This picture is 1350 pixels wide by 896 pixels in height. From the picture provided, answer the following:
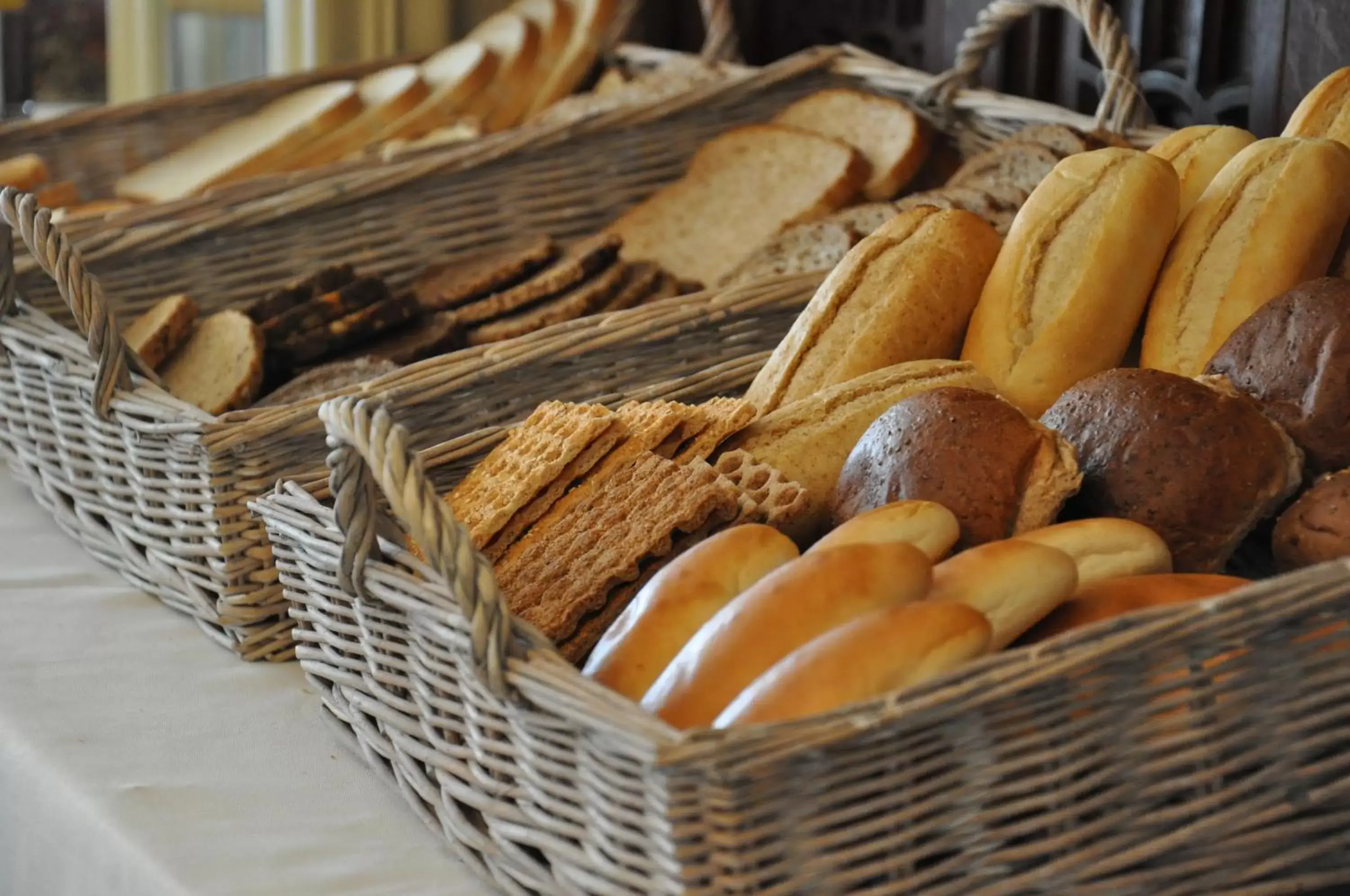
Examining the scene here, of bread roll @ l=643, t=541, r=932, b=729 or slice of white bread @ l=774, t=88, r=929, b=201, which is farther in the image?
slice of white bread @ l=774, t=88, r=929, b=201

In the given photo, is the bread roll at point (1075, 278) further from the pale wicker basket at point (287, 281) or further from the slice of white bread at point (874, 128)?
the slice of white bread at point (874, 128)

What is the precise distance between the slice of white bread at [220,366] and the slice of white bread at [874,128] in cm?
89

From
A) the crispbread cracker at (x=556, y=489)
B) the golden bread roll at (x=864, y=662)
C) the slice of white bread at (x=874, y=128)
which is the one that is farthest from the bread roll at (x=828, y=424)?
the slice of white bread at (x=874, y=128)

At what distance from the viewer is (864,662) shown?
2.51 feet

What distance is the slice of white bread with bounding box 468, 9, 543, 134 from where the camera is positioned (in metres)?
2.63

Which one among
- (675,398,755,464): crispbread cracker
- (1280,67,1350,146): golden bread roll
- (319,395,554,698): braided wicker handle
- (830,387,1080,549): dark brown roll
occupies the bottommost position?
(675,398,755,464): crispbread cracker

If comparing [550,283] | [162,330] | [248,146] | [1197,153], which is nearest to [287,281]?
[162,330]

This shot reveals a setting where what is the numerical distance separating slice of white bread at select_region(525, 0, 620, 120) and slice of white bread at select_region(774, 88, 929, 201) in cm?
55

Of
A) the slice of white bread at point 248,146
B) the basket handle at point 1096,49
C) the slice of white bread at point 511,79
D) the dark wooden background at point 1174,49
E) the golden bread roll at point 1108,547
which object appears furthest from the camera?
the slice of white bread at point 511,79

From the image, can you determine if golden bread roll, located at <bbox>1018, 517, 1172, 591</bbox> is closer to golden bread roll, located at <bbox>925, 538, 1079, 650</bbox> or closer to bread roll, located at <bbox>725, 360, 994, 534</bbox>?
golden bread roll, located at <bbox>925, 538, 1079, 650</bbox>

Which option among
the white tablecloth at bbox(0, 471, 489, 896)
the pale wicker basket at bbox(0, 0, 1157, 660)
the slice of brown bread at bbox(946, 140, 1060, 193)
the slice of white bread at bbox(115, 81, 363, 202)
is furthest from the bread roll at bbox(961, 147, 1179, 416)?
the slice of white bread at bbox(115, 81, 363, 202)

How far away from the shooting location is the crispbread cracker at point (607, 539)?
1.00 metres

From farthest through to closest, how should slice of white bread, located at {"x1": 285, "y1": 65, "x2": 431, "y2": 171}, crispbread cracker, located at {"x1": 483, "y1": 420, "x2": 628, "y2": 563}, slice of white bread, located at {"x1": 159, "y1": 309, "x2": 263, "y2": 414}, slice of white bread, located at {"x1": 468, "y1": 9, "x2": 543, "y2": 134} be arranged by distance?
slice of white bread, located at {"x1": 468, "y1": 9, "x2": 543, "y2": 134} → slice of white bread, located at {"x1": 285, "y1": 65, "x2": 431, "y2": 171} → slice of white bread, located at {"x1": 159, "y1": 309, "x2": 263, "y2": 414} → crispbread cracker, located at {"x1": 483, "y1": 420, "x2": 628, "y2": 563}

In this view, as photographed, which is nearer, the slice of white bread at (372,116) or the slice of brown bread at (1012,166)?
the slice of brown bread at (1012,166)
